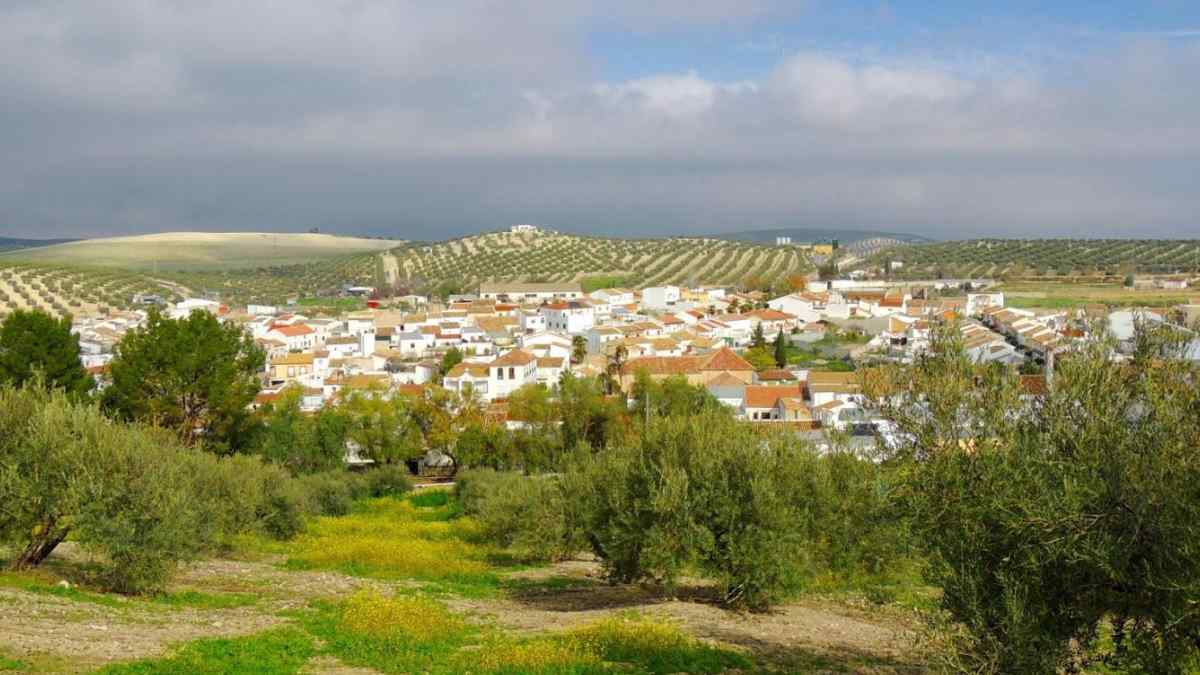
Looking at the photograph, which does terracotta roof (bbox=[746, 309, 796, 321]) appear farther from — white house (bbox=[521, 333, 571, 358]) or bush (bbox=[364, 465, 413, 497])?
bush (bbox=[364, 465, 413, 497])

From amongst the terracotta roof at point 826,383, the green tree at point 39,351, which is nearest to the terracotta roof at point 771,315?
the terracotta roof at point 826,383

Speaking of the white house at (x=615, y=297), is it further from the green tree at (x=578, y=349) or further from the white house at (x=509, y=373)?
the white house at (x=509, y=373)

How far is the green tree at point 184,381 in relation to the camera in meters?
39.2

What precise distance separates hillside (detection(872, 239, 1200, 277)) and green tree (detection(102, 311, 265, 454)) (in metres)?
127

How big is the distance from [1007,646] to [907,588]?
40.3 ft

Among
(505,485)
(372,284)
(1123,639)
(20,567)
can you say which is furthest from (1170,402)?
(372,284)

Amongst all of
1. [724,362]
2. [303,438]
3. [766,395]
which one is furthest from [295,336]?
[303,438]

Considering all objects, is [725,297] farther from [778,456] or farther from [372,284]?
[778,456]

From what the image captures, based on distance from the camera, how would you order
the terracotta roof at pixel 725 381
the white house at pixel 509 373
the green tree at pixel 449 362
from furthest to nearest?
1. the green tree at pixel 449 362
2. the white house at pixel 509 373
3. the terracotta roof at pixel 725 381

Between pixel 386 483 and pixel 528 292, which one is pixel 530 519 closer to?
pixel 386 483

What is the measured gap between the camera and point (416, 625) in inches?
655

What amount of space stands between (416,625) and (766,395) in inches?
1845

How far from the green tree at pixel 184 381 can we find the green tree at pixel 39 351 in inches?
56.2

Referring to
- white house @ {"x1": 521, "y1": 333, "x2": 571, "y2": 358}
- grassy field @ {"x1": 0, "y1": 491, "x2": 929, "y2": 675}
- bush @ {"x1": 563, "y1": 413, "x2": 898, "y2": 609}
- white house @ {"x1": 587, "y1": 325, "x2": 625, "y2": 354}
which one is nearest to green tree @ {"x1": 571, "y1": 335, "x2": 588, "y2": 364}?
white house @ {"x1": 521, "y1": 333, "x2": 571, "y2": 358}
